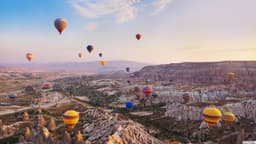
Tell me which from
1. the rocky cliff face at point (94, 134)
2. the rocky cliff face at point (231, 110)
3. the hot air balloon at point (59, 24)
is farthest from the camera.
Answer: the rocky cliff face at point (231, 110)

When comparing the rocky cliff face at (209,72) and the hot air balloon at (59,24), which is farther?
the rocky cliff face at (209,72)

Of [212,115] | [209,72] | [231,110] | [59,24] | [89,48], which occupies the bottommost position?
[231,110]

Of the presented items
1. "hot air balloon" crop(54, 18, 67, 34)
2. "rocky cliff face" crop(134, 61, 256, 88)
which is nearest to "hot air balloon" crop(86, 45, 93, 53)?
"hot air balloon" crop(54, 18, 67, 34)

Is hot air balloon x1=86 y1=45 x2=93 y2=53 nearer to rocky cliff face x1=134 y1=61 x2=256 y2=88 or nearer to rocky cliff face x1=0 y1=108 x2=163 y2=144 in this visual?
rocky cliff face x1=0 y1=108 x2=163 y2=144

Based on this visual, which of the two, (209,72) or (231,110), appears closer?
(231,110)

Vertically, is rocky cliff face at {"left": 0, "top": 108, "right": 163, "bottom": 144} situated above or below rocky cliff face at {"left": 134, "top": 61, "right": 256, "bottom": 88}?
below

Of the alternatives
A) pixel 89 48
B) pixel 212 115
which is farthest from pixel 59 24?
pixel 212 115

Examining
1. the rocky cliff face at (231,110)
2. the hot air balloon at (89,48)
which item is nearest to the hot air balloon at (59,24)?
the hot air balloon at (89,48)

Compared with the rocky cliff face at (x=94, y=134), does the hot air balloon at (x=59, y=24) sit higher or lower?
higher

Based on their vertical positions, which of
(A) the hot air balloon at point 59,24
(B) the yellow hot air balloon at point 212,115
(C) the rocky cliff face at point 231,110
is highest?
(A) the hot air balloon at point 59,24

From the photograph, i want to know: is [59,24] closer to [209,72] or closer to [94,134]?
[94,134]

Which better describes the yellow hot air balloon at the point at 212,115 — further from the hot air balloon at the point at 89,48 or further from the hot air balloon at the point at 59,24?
the hot air balloon at the point at 89,48
